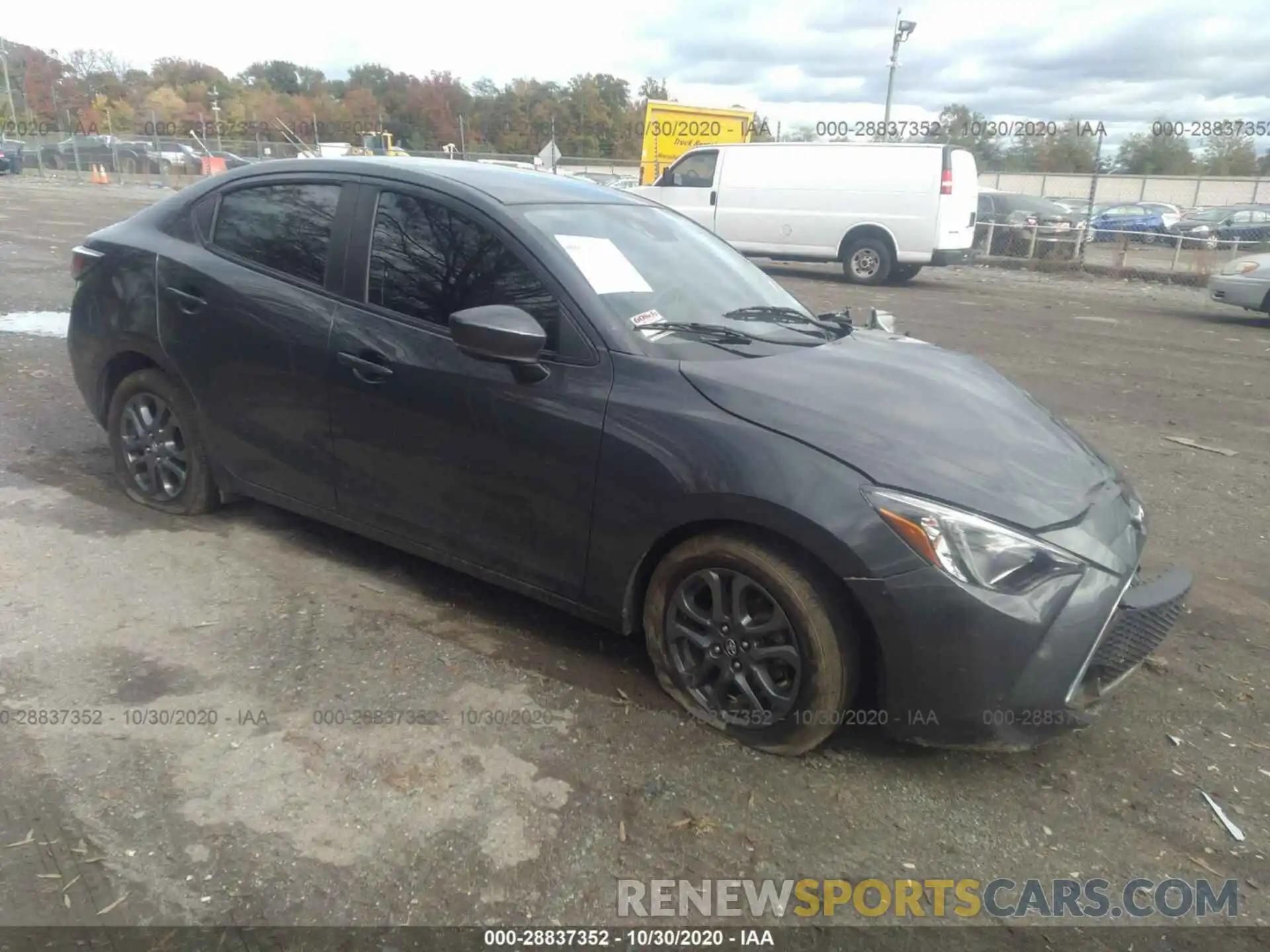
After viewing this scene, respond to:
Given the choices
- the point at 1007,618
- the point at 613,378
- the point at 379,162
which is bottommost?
the point at 1007,618

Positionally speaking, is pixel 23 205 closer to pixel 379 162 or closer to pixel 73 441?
pixel 73 441

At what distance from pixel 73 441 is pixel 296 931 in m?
4.39

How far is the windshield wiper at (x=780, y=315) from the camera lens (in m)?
3.66

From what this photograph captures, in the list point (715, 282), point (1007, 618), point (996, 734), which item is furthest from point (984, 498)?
point (715, 282)

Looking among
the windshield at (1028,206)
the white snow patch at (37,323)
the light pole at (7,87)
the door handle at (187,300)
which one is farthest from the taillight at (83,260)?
the light pole at (7,87)

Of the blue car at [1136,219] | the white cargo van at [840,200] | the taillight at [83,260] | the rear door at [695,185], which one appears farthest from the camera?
the blue car at [1136,219]

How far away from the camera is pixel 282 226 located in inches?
155

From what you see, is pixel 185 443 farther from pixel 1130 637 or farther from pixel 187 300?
pixel 1130 637

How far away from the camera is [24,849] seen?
2402mm

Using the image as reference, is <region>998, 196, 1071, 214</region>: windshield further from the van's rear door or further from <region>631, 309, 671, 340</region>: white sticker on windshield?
<region>631, 309, 671, 340</region>: white sticker on windshield

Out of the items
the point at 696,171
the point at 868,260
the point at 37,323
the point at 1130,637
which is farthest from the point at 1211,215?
the point at 1130,637

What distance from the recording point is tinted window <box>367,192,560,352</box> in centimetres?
326

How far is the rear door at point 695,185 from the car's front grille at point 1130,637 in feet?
49.3

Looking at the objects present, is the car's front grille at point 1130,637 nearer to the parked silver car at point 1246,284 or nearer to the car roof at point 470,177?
the car roof at point 470,177
